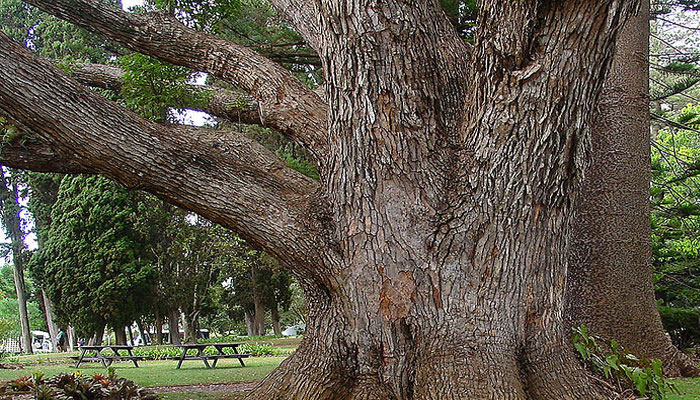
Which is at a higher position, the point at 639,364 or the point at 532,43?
the point at 532,43

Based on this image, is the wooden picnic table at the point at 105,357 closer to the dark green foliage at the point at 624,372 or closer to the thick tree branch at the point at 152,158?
the thick tree branch at the point at 152,158

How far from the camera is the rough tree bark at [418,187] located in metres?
3.33

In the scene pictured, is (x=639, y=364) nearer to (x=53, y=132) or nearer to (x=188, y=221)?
(x=53, y=132)

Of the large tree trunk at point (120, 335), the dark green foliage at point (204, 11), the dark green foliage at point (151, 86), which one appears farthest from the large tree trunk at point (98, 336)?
the dark green foliage at point (151, 86)

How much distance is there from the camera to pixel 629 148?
6590 millimetres

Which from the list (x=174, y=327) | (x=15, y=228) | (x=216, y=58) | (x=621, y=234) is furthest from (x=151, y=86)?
(x=15, y=228)

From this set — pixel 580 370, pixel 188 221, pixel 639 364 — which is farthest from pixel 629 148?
pixel 188 221

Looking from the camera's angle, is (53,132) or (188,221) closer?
(53,132)

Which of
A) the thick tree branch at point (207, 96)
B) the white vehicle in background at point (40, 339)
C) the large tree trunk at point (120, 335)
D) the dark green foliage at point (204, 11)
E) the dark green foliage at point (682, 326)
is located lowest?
the dark green foliage at point (682, 326)

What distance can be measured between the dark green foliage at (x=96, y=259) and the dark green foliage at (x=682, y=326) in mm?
14896

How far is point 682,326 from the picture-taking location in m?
9.95

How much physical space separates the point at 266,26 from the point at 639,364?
7.12 metres

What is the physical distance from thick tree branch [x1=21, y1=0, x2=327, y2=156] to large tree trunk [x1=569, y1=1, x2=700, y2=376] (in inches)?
119

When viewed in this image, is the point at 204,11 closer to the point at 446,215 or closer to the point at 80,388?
the point at 80,388
